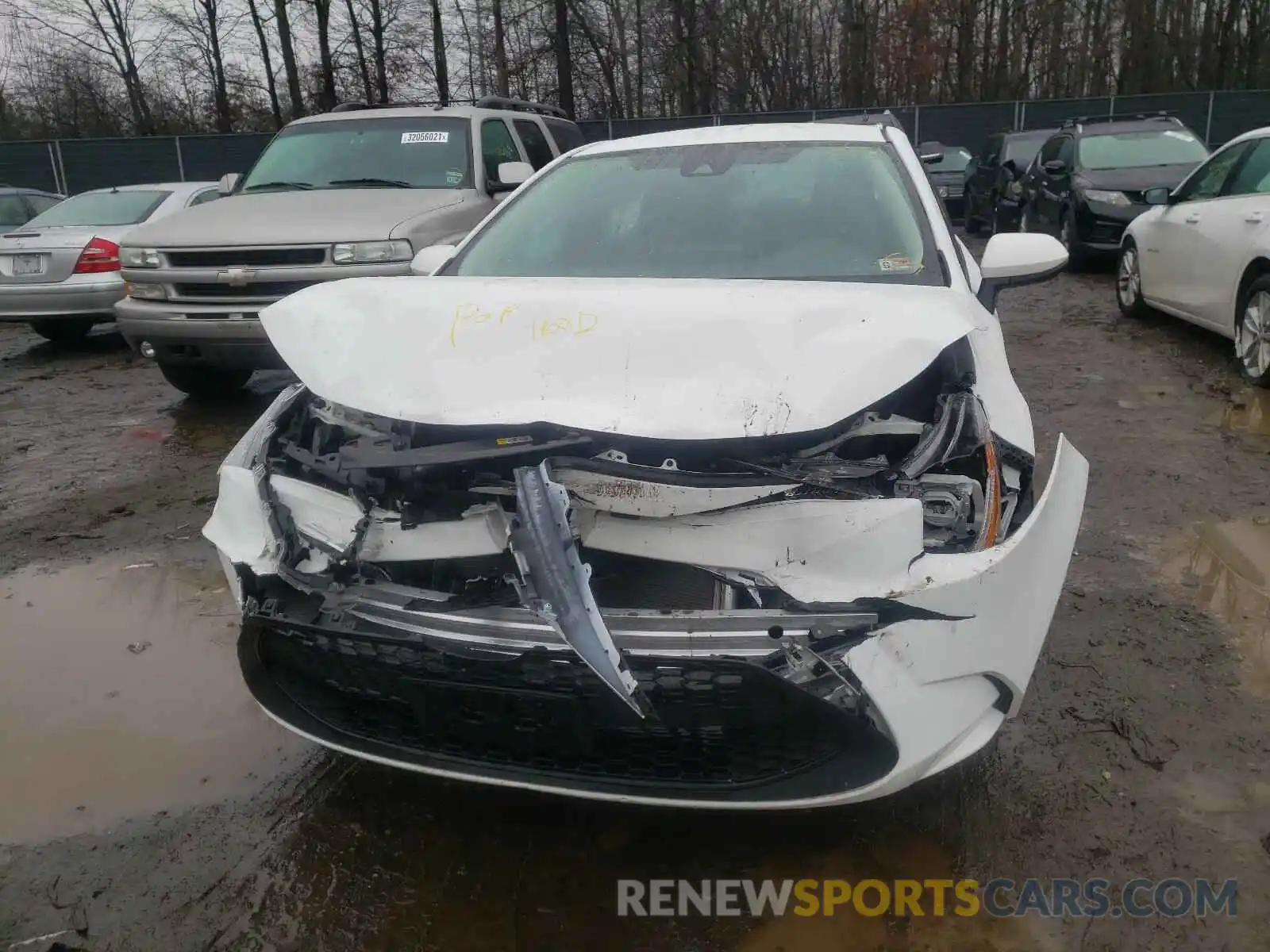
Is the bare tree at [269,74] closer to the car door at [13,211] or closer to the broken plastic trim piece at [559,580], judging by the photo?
the car door at [13,211]

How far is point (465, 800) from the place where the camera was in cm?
→ 251

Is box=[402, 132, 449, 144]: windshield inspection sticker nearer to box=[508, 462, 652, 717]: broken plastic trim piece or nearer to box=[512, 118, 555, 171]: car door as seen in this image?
box=[512, 118, 555, 171]: car door

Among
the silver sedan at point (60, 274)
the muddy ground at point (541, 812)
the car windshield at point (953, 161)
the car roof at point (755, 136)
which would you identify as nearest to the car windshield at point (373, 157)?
the silver sedan at point (60, 274)

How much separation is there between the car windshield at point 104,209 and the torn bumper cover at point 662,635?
8.41 m

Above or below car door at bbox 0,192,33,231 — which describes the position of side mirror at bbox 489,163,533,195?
above

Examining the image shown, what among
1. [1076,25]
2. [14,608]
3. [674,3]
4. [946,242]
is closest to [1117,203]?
[946,242]

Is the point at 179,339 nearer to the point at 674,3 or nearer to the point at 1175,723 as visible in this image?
the point at 1175,723

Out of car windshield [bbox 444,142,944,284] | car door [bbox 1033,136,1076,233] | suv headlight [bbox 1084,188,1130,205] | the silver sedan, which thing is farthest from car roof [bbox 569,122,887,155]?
car door [bbox 1033,136,1076,233]

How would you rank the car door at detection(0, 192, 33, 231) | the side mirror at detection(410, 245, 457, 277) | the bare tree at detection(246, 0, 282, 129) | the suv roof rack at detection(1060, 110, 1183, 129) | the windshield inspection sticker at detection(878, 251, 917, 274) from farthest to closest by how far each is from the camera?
the bare tree at detection(246, 0, 282, 129) < the suv roof rack at detection(1060, 110, 1183, 129) < the car door at detection(0, 192, 33, 231) < the side mirror at detection(410, 245, 457, 277) < the windshield inspection sticker at detection(878, 251, 917, 274)

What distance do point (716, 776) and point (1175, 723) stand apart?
1542 millimetres

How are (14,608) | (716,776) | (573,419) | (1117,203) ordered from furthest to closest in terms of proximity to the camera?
(1117,203) → (14,608) → (573,419) → (716,776)

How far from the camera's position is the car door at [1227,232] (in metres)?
5.93

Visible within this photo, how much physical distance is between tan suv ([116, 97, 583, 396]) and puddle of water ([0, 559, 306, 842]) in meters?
2.16

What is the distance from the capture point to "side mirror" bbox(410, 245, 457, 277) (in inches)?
139
